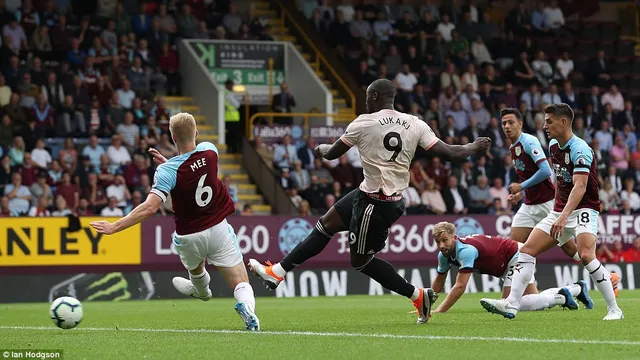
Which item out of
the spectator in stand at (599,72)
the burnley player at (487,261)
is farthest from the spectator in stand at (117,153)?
the spectator in stand at (599,72)

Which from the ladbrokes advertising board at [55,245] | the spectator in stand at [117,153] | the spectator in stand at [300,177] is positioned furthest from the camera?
the spectator in stand at [300,177]

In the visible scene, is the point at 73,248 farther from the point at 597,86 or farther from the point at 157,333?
the point at 597,86

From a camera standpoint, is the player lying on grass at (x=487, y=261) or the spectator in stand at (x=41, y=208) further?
the spectator in stand at (x=41, y=208)

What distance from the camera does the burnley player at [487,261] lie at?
41.7ft

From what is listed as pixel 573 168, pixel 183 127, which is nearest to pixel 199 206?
pixel 183 127

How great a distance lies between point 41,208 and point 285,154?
5.93 m

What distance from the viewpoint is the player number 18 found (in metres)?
10.2

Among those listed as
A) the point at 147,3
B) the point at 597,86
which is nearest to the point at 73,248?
the point at 147,3

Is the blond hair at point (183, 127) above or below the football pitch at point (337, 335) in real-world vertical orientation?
above

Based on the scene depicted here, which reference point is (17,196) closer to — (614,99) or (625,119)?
(625,119)

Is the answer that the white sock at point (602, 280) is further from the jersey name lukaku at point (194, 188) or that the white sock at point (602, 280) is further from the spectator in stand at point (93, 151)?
the spectator in stand at point (93, 151)

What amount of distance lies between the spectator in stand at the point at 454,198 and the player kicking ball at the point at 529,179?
1050 centimetres

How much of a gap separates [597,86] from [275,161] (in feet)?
34.0

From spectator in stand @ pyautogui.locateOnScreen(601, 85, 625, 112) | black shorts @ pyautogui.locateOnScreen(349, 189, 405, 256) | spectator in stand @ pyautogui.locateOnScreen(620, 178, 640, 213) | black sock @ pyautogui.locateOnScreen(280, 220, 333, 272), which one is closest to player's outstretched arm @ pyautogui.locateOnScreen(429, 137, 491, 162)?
black shorts @ pyautogui.locateOnScreen(349, 189, 405, 256)
